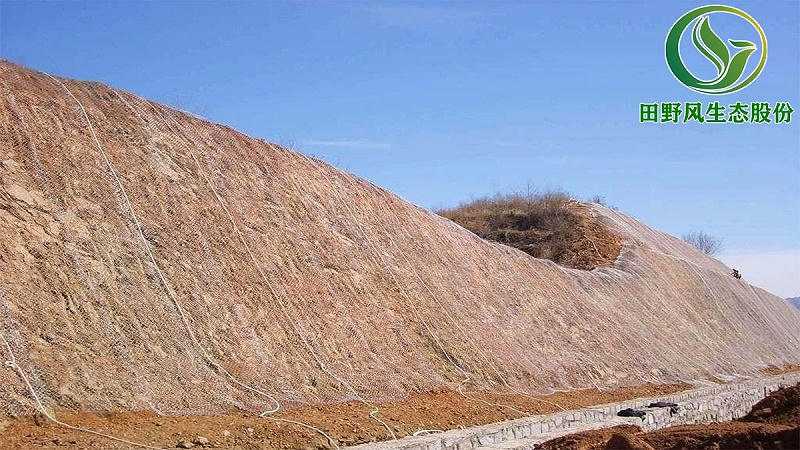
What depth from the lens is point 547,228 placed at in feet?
126

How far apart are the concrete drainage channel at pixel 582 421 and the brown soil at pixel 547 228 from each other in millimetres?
11390

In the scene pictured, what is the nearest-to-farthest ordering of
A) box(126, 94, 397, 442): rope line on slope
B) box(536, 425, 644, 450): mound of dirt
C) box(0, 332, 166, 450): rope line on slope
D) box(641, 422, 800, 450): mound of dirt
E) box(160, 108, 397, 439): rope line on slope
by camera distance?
1. box(0, 332, 166, 450): rope line on slope
2. box(641, 422, 800, 450): mound of dirt
3. box(536, 425, 644, 450): mound of dirt
4. box(160, 108, 397, 439): rope line on slope
5. box(126, 94, 397, 442): rope line on slope

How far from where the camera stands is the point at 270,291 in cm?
1562

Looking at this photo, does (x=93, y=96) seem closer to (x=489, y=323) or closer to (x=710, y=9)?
(x=489, y=323)

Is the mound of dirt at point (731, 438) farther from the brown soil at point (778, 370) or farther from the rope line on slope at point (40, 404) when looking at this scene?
the brown soil at point (778, 370)

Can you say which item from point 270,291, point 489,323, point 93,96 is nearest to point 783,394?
point 489,323

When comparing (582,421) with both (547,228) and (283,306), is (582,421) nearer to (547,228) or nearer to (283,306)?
(283,306)

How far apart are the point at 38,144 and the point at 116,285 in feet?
9.76

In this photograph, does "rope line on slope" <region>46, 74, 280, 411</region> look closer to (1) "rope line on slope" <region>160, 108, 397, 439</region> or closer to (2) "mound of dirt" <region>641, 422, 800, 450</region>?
(1) "rope line on slope" <region>160, 108, 397, 439</region>

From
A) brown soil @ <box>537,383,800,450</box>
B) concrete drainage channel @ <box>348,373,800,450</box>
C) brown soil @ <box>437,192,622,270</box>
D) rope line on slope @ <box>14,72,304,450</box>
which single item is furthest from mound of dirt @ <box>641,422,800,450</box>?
brown soil @ <box>437,192,622,270</box>

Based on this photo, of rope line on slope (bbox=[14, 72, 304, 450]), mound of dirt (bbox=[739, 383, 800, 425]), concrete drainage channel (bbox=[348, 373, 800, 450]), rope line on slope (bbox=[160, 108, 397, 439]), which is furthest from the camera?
mound of dirt (bbox=[739, 383, 800, 425])

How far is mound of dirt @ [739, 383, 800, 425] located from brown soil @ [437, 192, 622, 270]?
18264 mm

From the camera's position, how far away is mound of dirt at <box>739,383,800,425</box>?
49.4 ft

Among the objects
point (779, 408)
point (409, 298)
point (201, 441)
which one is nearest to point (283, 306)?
point (409, 298)
